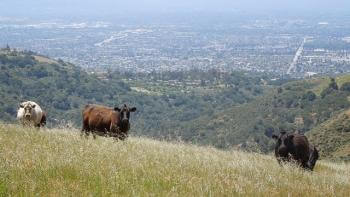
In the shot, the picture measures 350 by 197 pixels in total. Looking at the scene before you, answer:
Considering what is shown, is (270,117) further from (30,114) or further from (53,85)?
(30,114)

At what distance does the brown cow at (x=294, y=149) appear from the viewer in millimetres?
13867

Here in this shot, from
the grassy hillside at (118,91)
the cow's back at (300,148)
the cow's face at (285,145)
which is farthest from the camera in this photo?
the grassy hillside at (118,91)

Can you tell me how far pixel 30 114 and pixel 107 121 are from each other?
229 centimetres

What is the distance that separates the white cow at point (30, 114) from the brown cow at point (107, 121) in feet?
4.56

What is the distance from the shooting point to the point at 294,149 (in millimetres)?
13953

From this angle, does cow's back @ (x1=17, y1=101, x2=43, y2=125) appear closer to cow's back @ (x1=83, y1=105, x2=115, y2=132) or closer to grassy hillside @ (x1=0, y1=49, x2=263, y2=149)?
cow's back @ (x1=83, y1=105, x2=115, y2=132)

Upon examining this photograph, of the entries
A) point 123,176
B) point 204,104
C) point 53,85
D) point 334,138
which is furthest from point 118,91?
point 123,176

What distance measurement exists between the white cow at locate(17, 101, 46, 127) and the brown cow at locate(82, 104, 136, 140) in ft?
4.56

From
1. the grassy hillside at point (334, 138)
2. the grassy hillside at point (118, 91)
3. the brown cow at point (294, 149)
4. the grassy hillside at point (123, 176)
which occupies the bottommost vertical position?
the grassy hillside at point (118, 91)

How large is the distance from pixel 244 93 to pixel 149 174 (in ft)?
479

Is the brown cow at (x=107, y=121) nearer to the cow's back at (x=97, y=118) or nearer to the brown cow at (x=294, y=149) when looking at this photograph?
the cow's back at (x=97, y=118)

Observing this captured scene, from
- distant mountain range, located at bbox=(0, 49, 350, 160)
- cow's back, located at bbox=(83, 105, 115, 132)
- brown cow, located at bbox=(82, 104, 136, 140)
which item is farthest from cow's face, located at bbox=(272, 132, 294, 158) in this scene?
distant mountain range, located at bbox=(0, 49, 350, 160)

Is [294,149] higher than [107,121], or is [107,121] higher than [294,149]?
[107,121]

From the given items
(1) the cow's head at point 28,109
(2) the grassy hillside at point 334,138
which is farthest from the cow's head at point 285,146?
(2) the grassy hillside at point 334,138
